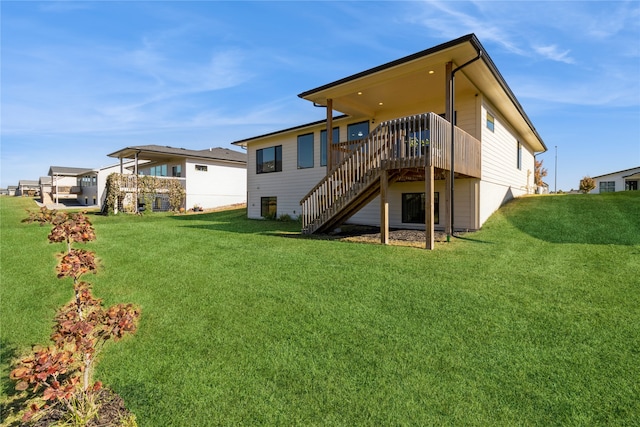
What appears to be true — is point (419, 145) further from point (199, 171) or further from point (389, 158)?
point (199, 171)

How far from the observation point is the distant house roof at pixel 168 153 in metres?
21.7

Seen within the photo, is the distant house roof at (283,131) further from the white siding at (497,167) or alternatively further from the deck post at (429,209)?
the deck post at (429,209)

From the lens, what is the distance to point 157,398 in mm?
2855

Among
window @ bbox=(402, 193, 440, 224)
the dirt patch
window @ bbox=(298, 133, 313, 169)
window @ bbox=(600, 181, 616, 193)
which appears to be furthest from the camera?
window @ bbox=(600, 181, 616, 193)

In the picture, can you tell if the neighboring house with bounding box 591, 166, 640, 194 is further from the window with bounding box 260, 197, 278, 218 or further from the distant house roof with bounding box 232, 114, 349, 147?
the window with bounding box 260, 197, 278, 218

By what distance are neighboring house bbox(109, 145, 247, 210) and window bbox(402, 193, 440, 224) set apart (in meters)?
18.0

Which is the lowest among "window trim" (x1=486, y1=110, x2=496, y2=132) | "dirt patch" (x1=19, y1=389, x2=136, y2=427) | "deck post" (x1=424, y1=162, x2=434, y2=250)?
"dirt patch" (x1=19, y1=389, x2=136, y2=427)

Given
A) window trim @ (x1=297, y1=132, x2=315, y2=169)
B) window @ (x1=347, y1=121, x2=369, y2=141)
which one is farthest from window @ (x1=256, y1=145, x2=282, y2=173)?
window @ (x1=347, y1=121, x2=369, y2=141)

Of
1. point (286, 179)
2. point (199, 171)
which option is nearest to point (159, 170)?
point (199, 171)

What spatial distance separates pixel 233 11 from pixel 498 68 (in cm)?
781

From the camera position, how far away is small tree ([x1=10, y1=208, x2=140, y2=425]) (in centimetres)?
225

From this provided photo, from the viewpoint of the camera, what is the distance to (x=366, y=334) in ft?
12.0

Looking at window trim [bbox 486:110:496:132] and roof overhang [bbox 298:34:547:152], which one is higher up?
roof overhang [bbox 298:34:547:152]

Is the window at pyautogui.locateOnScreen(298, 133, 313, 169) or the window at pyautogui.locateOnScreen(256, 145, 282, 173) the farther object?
the window at pyautogui.locateOnScreen(256, 145, 282, 173)
